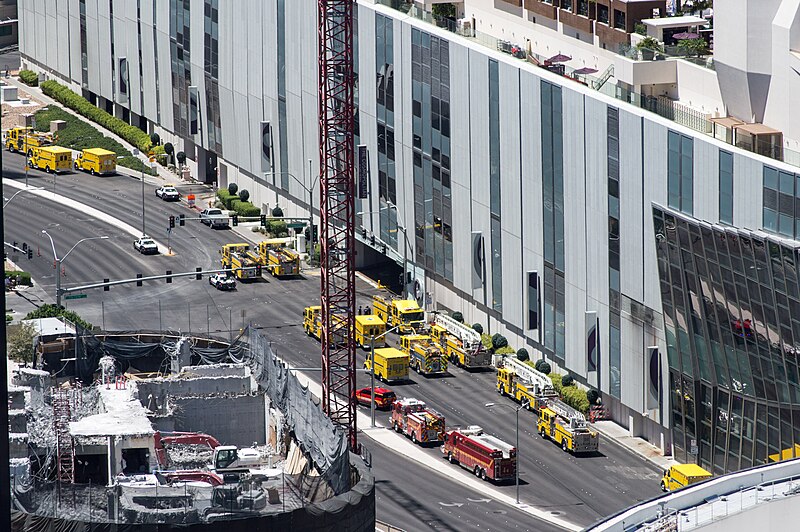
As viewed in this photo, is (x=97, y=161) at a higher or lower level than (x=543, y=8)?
lower

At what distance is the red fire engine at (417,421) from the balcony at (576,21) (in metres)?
35.5

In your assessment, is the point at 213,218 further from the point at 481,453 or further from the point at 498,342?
the point at 481,453

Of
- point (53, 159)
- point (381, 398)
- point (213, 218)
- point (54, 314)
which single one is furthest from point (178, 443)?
point (53, 159)

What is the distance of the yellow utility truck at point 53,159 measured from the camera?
193712mm

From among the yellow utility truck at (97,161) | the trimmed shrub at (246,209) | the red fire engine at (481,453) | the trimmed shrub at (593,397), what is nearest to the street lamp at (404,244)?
the trimmed shrub at (246,209)

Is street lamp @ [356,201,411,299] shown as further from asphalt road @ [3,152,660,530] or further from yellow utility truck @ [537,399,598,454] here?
yellow utility truck @ [537,399,598,454]

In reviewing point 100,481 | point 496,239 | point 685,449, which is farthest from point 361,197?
point 100,481

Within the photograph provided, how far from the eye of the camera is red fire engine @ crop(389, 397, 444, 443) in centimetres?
12100

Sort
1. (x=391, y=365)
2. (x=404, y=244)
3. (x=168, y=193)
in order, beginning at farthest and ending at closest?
(x=168, y=193), (x=404, y=244), (x=391, y=365)

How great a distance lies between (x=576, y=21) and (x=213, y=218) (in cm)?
4954

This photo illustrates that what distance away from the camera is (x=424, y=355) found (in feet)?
443

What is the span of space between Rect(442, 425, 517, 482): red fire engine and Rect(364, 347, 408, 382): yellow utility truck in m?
14.7

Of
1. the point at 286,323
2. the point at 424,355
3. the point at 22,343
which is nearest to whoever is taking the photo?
the point at 22,343

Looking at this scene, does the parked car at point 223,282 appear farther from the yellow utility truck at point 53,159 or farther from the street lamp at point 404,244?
the yellow utility truck at point 53,159
